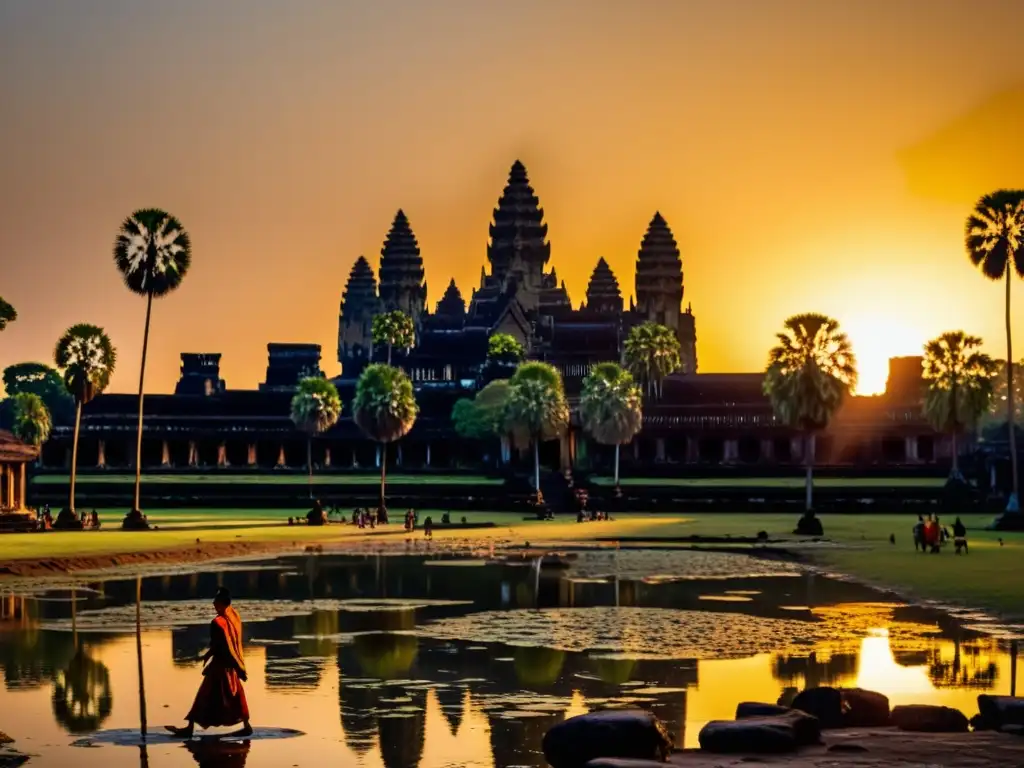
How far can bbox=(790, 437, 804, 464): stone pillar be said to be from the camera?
127m

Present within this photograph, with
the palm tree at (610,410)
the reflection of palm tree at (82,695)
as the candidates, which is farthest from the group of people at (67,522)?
the reflection of palm tree at (82,695)

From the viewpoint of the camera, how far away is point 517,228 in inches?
7633

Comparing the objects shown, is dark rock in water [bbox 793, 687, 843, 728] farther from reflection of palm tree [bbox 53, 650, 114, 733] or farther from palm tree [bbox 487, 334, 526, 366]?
palm tree [bbox 487, 334, 526, 366]

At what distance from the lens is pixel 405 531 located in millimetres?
81625

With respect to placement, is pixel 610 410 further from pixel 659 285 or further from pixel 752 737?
pixel 752 737

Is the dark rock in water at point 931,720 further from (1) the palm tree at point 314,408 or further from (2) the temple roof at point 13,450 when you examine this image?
(1) the palm tree at point 314,408

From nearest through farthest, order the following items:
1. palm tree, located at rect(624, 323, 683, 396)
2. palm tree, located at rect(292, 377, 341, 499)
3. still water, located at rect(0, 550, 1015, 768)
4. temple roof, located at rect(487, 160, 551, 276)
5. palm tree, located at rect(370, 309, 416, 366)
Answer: still water, located at rect(0, 550, 1015, 768) < palm tree, located at rect(292, 377, 341, 499) < palm tree, located at rect(624, 323, 683, 396) < palm tree, located at rect(370, 309, 416, 366) < temple roof, located at rect(487, 160, 551, 276)

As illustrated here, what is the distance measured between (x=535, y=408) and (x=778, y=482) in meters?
13.5

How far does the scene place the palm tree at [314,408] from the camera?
12606cm

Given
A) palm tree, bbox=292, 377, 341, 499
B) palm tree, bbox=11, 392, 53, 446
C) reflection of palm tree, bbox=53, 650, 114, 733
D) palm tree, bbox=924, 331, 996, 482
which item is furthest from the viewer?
palm tree, bbox=292, 377, 341, 499

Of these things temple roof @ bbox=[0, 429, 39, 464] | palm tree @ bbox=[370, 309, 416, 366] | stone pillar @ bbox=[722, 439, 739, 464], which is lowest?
temple roof @ bbox=[0, 429, 39, 464]

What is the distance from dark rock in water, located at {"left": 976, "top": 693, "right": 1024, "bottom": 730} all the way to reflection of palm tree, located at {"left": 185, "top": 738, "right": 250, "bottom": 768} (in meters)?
8.06

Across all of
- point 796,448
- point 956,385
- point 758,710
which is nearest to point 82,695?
point 758,710

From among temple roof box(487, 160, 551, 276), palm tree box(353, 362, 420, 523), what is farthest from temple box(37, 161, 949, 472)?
temple roof box(487, 160, 551, 276)
